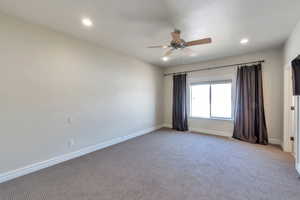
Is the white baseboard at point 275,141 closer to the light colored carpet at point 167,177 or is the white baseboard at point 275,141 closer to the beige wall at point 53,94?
the light colored carpet at point 167,177

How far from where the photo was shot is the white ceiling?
1.96 m

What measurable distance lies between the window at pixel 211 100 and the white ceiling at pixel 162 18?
5.65ft

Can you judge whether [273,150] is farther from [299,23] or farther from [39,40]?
[39,40]

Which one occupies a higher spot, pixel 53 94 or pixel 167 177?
pixel 53 94

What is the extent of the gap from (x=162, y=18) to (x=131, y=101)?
263cm

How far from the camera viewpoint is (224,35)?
292 cm

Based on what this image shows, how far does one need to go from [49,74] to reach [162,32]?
7.55 feet

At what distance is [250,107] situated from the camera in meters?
3.95

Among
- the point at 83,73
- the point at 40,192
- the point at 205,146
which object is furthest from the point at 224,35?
the point at 40,192

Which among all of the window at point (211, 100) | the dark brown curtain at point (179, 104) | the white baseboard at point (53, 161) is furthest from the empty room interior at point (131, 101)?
the dark brown curtain at point (179, 104)

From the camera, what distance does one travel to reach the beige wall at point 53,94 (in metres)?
2.20

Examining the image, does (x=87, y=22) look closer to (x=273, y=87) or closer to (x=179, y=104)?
(x=179, y=104)

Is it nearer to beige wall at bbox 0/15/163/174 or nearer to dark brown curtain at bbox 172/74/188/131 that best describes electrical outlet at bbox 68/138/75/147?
beige wall at bbox 0/15/163/174

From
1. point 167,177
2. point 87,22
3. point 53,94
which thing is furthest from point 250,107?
point 53,94
